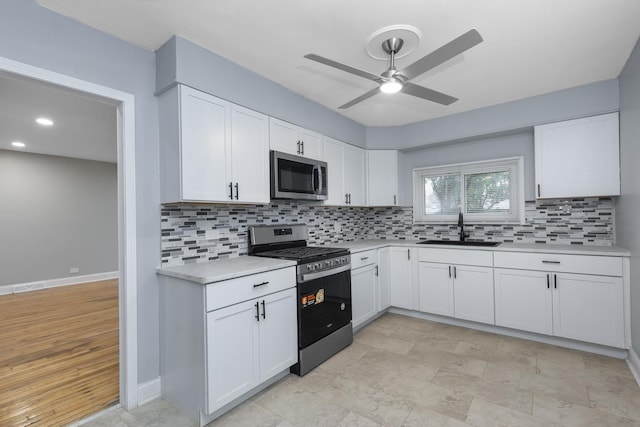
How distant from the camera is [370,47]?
210 centimetres

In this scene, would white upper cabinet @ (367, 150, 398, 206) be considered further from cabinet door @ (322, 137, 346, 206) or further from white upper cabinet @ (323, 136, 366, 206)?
cabinet door @ (322, 137, 346, 206)

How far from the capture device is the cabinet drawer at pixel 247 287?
183 cm

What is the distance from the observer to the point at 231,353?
191 centimetres

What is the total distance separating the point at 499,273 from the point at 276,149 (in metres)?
2.51

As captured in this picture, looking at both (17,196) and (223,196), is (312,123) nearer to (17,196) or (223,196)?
(223,196)

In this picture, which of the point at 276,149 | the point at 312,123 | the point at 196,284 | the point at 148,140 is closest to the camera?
the point at 196,284

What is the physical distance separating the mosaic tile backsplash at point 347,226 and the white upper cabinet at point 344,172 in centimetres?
31

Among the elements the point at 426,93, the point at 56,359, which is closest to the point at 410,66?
the point at 426,93

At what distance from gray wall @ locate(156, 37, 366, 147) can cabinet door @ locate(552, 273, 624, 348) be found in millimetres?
2711

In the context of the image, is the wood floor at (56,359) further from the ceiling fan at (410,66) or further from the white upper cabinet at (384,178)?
the white upper cabinet at (384,178)

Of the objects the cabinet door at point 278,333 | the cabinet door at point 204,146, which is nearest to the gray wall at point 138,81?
the cabinet door at point 204,146

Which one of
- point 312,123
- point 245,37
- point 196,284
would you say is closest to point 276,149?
point 312,123

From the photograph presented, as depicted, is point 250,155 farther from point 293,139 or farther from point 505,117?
point 505,117

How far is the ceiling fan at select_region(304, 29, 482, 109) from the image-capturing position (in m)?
1.53
